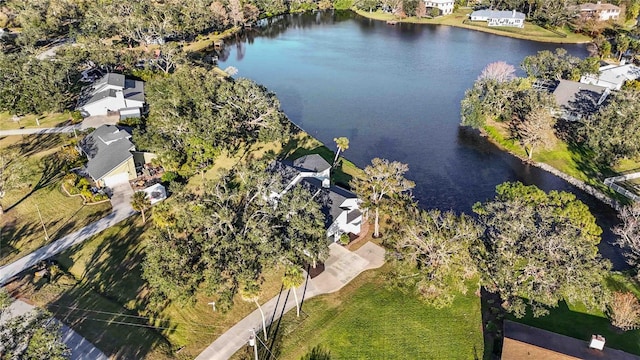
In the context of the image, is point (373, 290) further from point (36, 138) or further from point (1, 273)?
point (36, 138)

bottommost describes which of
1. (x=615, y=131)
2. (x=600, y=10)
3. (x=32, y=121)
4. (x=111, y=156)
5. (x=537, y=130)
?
(x=111, y=156)

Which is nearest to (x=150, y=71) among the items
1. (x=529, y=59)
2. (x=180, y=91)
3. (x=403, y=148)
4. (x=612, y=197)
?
(x=180, y=91)

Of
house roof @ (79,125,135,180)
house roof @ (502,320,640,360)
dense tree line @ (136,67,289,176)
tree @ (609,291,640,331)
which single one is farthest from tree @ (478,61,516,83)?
house roof @ (79,125,135,180)

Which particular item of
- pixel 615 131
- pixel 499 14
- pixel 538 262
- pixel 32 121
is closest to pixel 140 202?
pixel 32 121

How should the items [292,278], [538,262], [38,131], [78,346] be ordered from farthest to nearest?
[38,131], [538,262], [78,346], [292,278]

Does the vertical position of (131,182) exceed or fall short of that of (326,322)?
it exceeds it

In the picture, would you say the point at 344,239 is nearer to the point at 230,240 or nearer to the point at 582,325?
the point at 230,240

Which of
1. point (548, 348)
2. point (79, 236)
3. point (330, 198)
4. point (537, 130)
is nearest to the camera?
point (548, 348)
